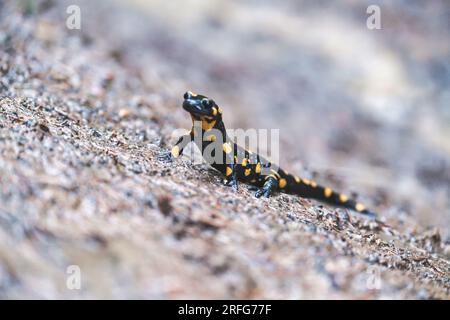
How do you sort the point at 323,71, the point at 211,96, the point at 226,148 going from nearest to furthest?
1. the point at 226,148
2. the point at 211,96
3. the point at 323,71

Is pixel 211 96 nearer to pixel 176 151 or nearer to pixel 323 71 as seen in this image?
pixel 323 71

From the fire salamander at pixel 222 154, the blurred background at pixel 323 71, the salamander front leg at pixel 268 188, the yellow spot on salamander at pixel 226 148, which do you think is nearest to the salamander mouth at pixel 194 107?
the fire salamander at pixel 222 154

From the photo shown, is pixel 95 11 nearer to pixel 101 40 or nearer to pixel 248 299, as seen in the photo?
pixel 101 40

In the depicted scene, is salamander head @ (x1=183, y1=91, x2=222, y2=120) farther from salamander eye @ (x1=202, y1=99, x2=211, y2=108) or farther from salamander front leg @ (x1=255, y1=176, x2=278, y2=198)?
salamander front leg @ (x1=255, y1=176, x2=278, y2=198)

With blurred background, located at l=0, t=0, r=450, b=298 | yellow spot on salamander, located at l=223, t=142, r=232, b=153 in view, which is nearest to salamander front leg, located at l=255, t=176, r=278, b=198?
yellow spot on salamander, located at l=223, t=142, r=232, b=153

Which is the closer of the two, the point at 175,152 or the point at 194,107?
the point at 194,107

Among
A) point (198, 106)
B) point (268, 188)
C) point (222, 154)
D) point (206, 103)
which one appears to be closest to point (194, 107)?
point (198, 106)

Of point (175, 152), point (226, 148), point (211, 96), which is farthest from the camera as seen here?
point (211, 96)

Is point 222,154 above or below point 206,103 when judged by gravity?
below
